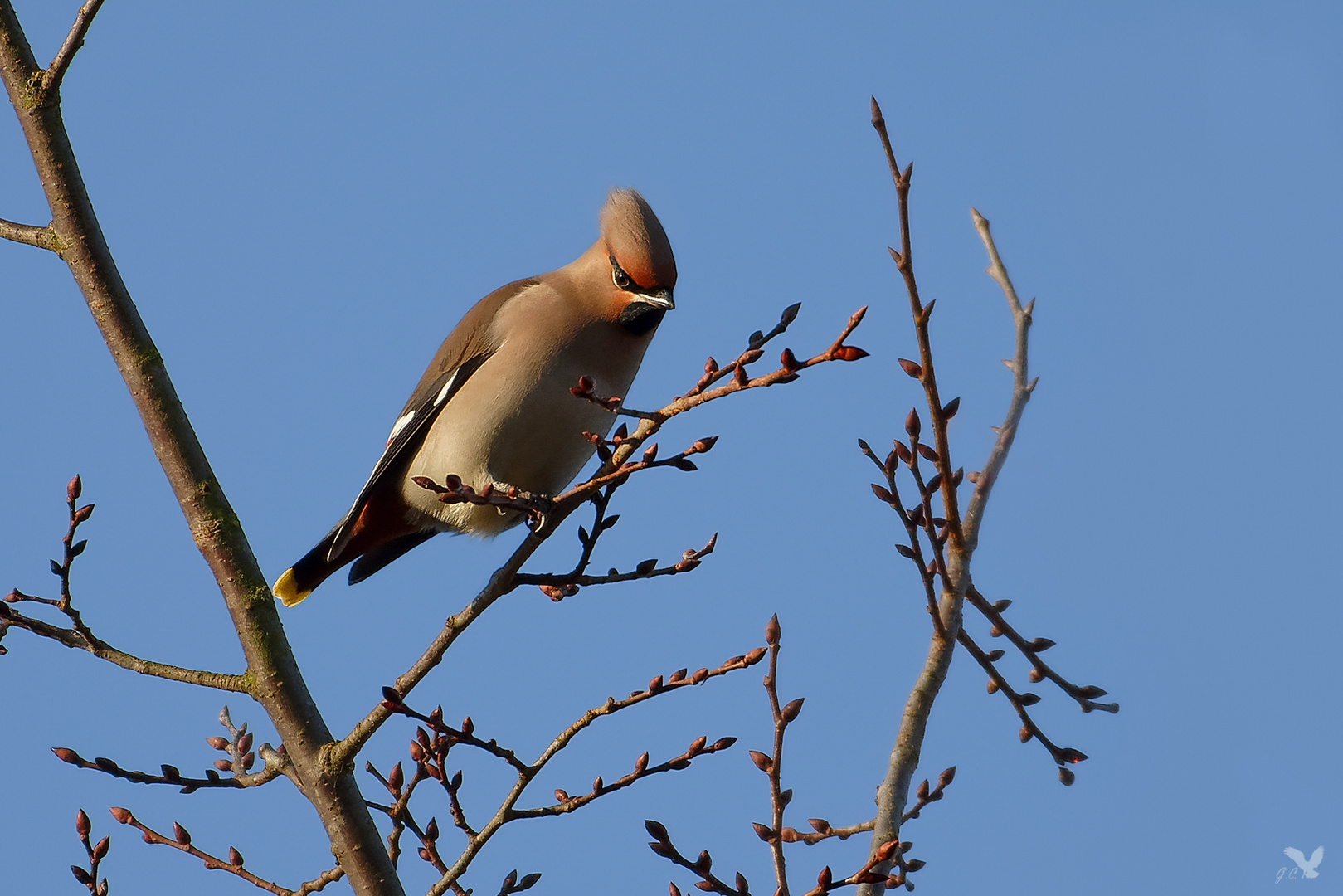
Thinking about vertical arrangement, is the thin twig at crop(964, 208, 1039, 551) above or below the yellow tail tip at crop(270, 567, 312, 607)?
below

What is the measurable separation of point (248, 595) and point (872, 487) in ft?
4.22

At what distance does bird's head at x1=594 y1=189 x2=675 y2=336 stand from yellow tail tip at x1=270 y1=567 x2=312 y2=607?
4.18 feet

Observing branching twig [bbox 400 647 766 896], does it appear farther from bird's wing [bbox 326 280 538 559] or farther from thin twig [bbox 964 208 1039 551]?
bird's wing [bbox 326 280 538 559]

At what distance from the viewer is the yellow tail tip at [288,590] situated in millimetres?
3961

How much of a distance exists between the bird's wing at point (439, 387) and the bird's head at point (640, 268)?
387mm

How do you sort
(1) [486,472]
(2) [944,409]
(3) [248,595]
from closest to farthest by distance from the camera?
1. (2) [944,409]
2. (3) [248,595]
3. (1) [486,472]

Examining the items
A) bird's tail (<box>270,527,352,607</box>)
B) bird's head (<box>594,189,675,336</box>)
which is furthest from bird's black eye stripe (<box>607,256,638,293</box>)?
bird's tail (<box>270,527,352,607</box>)

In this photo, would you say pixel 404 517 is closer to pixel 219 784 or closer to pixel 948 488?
pixel 219 784

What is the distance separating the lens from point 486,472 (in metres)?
3.56

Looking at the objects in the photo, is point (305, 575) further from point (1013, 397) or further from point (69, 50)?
point (1013, 397)

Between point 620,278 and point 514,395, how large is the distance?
50 centimetres

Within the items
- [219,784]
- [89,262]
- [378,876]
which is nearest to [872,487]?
[378,876]

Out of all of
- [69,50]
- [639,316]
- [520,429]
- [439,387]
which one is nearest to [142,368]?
[69,50]

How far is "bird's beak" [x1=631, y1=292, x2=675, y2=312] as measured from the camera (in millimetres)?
3637
